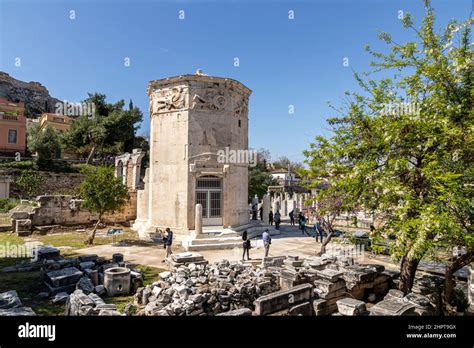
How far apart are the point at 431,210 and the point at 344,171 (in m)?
2.50

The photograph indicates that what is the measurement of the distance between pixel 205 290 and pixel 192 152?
11014 mm

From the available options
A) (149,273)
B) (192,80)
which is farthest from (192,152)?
(149,273)

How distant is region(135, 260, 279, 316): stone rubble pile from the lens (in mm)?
7164

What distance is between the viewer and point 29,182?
3186 cm

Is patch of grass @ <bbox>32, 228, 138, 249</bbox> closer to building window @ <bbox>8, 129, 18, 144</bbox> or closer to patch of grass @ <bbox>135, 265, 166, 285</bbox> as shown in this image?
patch of grass @ <bbox>135, 265, 166, 285</bbox>

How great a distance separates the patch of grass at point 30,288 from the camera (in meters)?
7.68

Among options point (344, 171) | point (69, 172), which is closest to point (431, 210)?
point (344, 171)

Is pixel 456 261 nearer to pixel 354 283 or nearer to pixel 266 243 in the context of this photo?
pixel 354 283

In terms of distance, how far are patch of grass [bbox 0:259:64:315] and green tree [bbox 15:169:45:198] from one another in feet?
86.4

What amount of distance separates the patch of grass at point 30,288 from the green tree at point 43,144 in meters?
30.8

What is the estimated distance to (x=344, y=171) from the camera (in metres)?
7.90

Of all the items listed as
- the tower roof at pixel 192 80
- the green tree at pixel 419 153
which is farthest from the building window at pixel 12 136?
the green tree at pixel 419 153

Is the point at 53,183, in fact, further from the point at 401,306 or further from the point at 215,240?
the point at 401,306

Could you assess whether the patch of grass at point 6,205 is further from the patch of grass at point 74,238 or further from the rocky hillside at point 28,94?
the rocky hillside at point 28,94
